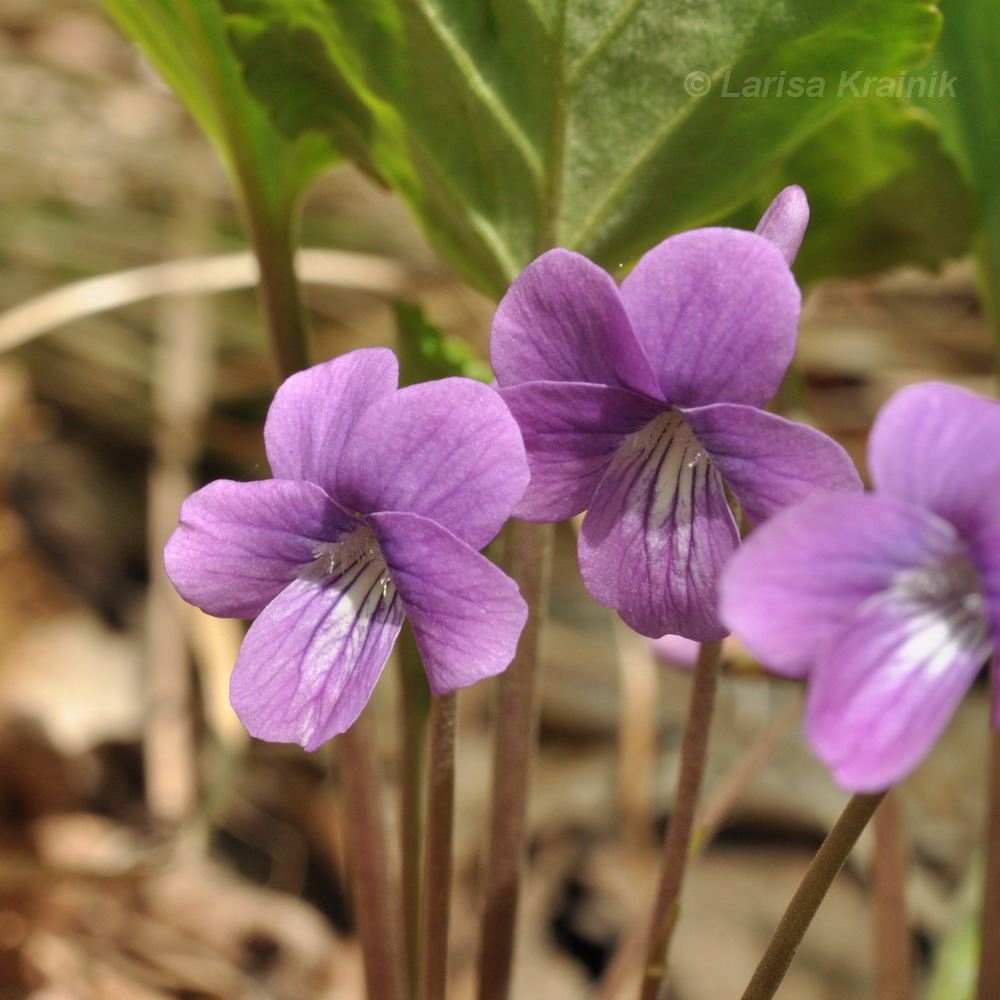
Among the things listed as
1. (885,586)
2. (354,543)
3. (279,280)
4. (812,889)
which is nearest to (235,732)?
(279,280)

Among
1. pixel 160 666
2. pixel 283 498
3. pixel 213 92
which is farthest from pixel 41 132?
pixel 283 498

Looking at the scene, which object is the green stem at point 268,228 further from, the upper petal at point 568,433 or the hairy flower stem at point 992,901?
the hairy flower stem at point 992,901

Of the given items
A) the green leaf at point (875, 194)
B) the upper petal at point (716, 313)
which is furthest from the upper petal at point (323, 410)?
the green leaf at point (875, 194)

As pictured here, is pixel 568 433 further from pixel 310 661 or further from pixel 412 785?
pixel 412 785

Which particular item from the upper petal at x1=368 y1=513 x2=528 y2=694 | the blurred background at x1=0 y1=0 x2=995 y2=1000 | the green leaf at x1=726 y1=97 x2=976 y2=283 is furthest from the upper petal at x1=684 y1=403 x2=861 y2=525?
the blurred background at x1=0 y1=0 x2=995 y2=1000

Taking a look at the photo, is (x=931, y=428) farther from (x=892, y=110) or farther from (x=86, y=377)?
(x=86, y=377)

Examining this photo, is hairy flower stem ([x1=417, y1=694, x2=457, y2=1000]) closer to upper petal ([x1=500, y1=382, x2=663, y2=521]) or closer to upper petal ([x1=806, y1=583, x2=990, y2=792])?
upper petal ([x1=500, y1=382, x2=663, y2=521])
